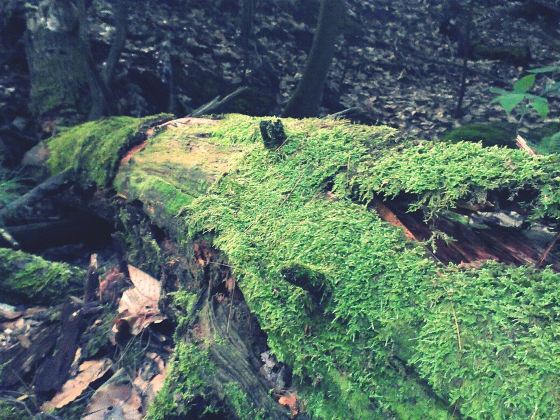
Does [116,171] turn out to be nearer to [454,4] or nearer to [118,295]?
[118,295]

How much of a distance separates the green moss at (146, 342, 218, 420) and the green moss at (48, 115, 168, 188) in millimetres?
2078

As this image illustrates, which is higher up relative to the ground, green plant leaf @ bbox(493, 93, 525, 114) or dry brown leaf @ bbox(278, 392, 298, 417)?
green plant leaf @ bbox(493, 93, 525, 114)

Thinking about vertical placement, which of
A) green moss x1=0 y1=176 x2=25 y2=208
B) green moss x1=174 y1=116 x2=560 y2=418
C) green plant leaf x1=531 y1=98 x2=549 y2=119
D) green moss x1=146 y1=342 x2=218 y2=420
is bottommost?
green moss x1=0 y1=176 x2=25 y2=208

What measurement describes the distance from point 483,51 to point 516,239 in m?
8.09

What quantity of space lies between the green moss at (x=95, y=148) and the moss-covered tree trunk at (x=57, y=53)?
0.96m

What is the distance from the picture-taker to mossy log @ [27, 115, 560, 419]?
178 centimetres

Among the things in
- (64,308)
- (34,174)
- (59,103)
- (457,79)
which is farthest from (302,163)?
(457,79)

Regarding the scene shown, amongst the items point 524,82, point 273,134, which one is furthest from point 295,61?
point 273,134

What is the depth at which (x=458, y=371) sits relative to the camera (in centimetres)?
176

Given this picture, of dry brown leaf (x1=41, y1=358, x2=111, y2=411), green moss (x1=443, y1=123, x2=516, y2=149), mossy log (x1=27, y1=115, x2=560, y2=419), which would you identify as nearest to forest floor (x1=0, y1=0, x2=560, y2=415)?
green moss (x1=443, y1=123, x2=516, y2=149)

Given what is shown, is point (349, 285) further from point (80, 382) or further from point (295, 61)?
point (295, 61)

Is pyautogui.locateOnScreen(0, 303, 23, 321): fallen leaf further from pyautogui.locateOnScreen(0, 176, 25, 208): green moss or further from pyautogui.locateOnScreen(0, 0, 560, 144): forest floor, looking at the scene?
pyautogui.locateOnScreen(0, 0, 560, 144): forest floor

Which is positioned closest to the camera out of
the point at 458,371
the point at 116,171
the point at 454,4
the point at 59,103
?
the point at 458,371

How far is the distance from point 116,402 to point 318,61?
4867 mm
